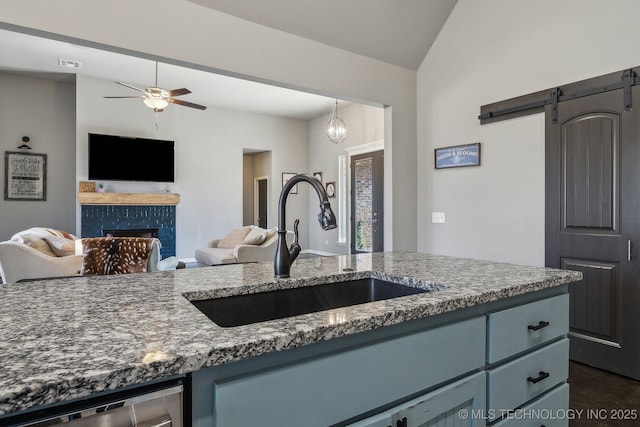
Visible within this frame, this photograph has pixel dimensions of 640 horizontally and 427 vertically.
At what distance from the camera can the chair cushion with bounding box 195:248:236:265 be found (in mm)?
5026

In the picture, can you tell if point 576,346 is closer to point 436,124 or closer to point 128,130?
point 436,124

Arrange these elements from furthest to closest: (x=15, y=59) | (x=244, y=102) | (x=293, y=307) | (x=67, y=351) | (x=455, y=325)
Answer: (x=244, y=102) < (x=15, y=59) < (x=293, y=307) < (x=455, y=325) < (x=67, y=351)

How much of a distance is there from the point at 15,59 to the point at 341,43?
16.9 feet

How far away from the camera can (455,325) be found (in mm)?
1044

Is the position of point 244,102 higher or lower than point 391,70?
higher

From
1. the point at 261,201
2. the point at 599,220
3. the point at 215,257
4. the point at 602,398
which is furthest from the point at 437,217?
the point at 261,201

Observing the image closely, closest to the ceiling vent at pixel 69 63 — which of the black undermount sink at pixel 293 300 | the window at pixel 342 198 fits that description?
the window at pixel 342 198

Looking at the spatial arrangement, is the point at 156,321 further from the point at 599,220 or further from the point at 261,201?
the point at 261,201

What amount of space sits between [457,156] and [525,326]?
2.50 meters

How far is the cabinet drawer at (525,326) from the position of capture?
1141 millimetres

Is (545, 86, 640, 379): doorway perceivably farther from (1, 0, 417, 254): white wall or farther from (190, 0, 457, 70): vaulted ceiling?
(190, 0, 457, 70): vaulted ceiling

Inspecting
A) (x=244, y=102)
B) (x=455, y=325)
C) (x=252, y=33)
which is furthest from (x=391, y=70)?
(x=244, y=102)

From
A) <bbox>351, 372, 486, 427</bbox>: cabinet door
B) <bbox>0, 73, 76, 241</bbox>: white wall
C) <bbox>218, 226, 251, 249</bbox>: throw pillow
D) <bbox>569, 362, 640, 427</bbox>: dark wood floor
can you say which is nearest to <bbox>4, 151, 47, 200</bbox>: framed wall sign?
<bbox>0, 73, 76, 241</bbox>: white wall

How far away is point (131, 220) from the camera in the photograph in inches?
258
